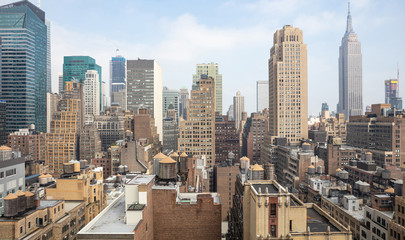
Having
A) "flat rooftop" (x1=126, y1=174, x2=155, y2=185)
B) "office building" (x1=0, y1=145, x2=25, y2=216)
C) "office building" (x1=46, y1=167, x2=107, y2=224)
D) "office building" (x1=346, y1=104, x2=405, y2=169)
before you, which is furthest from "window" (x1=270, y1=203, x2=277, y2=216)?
"office building" (x1=346, y1=104, x2=405, y2=169)

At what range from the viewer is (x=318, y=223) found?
44094 millimetres

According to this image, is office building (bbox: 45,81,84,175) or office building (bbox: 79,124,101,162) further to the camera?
office building (bbox: 79,124,101,162)

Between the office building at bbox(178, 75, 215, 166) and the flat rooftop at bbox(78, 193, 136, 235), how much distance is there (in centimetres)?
10579

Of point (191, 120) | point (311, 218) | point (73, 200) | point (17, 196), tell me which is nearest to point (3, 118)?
point (191, 120)

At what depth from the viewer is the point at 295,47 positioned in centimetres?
16325

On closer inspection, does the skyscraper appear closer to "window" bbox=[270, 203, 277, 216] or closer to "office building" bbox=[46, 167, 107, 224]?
"office building" bbox=[46, 167, 107, 224]

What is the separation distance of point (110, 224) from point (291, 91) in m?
143

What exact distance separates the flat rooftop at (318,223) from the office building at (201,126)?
99.3 m

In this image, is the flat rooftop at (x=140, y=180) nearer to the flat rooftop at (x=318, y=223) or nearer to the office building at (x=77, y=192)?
the flat rooftop at (x=318, y=223)

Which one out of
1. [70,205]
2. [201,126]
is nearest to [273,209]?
[70,205]

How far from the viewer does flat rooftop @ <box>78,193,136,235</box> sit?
35.6m

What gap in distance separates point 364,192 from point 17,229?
3322 inches

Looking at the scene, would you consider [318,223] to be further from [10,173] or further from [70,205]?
[10,173]

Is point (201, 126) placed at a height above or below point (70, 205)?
above
